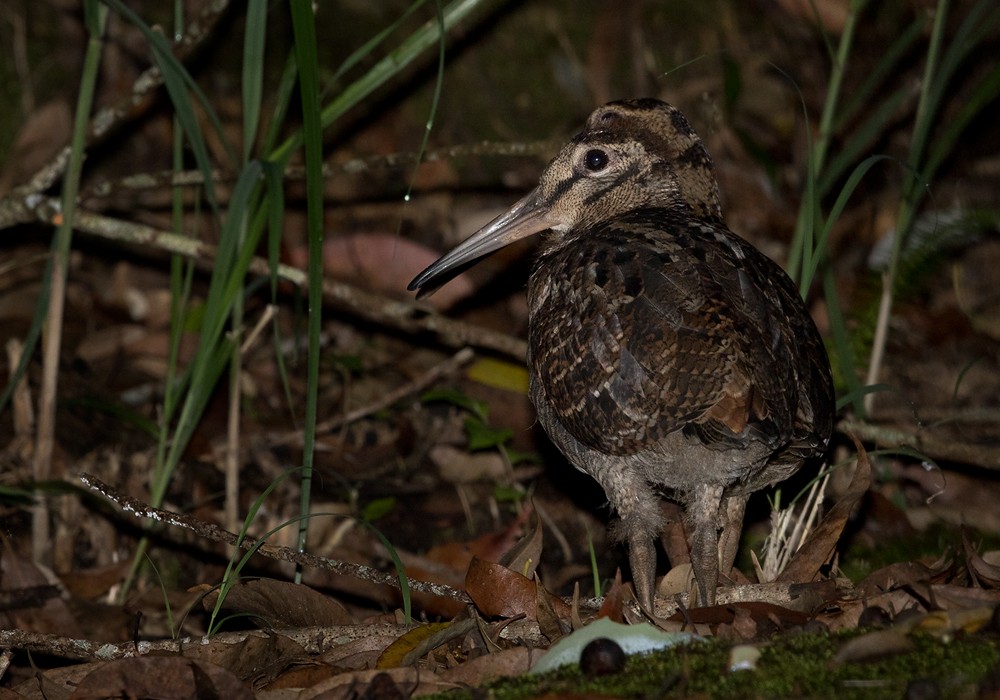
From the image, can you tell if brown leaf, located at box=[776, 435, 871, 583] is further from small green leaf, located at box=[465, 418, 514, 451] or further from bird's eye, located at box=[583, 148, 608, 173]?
small green leaf, located at box=[465, 418, 514, 451]

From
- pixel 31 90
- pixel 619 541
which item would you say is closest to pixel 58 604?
pixel 619 541

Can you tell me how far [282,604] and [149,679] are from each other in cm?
72

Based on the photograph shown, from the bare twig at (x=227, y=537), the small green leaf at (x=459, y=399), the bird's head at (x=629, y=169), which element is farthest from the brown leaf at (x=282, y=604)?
the small green leaf at (x=459, y=399)

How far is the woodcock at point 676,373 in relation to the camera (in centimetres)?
406

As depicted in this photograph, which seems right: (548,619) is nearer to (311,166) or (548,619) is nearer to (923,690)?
(923,690)

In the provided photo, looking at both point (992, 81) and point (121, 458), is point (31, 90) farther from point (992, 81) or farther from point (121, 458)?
point (992, 81)

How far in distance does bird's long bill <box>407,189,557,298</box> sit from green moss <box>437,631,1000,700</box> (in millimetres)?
2320

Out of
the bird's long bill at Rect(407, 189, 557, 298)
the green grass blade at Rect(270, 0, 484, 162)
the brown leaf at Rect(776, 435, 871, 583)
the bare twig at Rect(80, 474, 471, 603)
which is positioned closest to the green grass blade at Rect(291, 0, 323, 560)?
the bare twig at Rect(80, 474, 471, 603)

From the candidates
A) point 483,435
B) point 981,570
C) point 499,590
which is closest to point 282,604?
point 499,590

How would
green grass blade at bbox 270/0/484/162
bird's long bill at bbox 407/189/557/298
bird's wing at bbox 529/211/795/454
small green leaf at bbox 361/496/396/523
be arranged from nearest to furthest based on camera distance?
bird's wing at bbox 529/211/795/454
green grass blade at bbox 270/0/484/162
bird's long bill at bbox 407/189/557/298
small green leaf at bbox 361/496/396/523

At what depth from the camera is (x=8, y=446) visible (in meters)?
5.88

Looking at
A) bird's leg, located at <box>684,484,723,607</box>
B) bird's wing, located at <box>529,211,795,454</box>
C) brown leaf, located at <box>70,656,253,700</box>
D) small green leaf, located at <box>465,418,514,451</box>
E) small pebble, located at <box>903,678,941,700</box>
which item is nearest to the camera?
small pebble, located at <box>903,678,941,700</box>

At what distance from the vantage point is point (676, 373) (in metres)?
4.05

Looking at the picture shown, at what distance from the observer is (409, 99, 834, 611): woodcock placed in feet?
13.3
